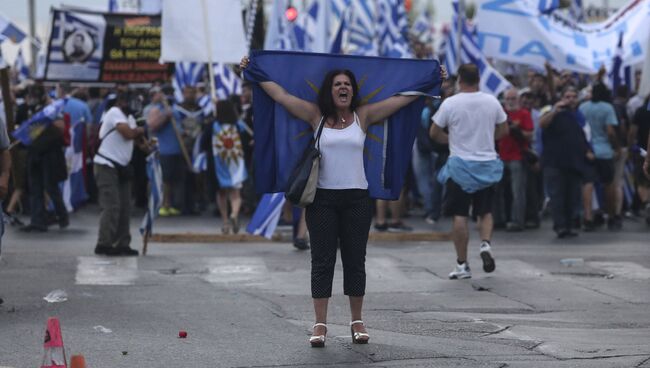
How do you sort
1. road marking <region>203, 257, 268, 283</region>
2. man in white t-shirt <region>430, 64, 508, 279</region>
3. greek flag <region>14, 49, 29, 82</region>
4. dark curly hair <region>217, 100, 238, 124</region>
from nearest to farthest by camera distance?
man in white t-shirt <region>430, 64, 508, 279</region>, road marking <region>203, 257, 268, 283</region>, dark curly hair <region>217, 100, 238, 124</region>, greek flag <region>14, 49, 29, 82</region>

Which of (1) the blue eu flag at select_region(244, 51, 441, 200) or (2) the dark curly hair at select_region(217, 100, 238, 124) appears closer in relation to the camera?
(1) the blue eu flag at select_region(244, 51, 441, 200)

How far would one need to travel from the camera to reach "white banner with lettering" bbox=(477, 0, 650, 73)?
20.3m

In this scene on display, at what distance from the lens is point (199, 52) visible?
738 inches

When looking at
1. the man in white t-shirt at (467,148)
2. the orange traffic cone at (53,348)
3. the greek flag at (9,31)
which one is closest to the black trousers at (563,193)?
the man in white t-shirt at (467,148)

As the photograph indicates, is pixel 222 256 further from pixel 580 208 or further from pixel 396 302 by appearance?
pixel 580 208

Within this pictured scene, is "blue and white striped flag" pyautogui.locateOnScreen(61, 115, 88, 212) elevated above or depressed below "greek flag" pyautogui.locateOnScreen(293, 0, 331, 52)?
below

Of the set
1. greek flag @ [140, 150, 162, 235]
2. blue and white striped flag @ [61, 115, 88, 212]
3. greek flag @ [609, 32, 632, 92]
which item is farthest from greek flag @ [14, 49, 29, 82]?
greek flag @ [140, 150, 162, 235]

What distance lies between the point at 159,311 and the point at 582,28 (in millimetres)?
11950

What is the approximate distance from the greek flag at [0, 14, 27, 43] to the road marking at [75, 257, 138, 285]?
292 centimetres

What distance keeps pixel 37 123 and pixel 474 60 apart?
6.41 m

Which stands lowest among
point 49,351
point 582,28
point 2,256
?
point 2,256

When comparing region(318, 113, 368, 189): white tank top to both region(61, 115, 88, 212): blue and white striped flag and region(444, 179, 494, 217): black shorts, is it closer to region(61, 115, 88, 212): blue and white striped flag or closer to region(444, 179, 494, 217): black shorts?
region(444, 179, 494, 217): black shorts

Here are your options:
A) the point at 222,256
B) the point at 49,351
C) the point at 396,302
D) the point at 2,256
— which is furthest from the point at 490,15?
the point at 49,351

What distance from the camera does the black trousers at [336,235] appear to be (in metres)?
9.48
